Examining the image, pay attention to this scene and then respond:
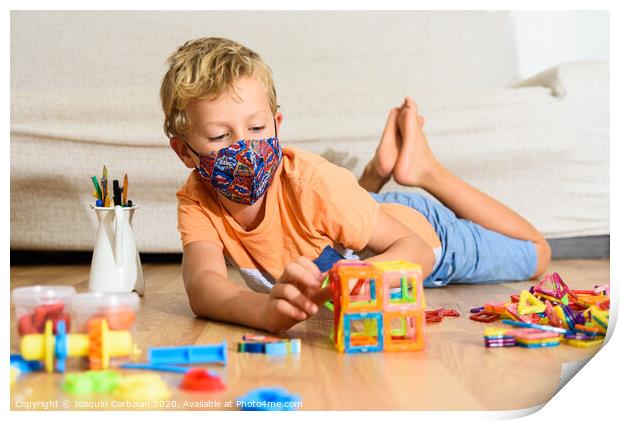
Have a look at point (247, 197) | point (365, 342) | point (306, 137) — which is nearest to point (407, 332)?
point (365, 342)

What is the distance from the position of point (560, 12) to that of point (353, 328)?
2.18m

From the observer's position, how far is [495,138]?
1992mm

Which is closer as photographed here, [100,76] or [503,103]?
[503,103]

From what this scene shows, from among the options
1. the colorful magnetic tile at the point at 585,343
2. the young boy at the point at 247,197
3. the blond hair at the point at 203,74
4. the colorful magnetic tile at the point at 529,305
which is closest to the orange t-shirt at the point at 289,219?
the young boy at the point at 247,197

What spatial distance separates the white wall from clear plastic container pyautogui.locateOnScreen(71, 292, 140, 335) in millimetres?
2287

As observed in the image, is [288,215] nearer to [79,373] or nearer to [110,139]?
[79,373]

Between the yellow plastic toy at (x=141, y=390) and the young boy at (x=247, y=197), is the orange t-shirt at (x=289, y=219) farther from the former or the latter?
the yellow plastic toy at (x=141, y=390)

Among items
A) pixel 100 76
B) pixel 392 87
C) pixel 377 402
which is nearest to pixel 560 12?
pixel 392 87

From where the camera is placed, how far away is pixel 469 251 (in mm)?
1564

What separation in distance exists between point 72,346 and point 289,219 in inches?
20.0

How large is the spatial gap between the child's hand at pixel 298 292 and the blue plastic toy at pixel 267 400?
18 cm

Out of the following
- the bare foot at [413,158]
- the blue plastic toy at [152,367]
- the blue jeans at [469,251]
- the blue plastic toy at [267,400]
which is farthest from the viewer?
the bare foot at [413,158]

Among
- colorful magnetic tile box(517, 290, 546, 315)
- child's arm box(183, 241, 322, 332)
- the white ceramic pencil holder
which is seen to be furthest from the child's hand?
the white ceramic pencil holder

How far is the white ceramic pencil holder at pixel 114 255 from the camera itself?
1.42 meters
